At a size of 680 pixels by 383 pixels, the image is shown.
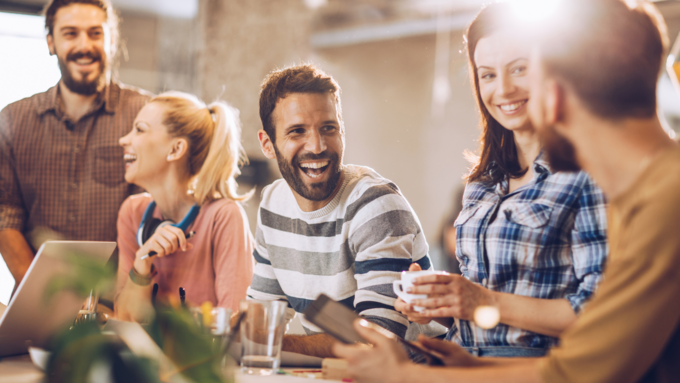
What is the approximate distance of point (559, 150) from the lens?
2.51ft

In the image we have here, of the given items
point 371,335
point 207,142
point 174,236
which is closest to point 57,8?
point 207,142

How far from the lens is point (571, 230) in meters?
1.16

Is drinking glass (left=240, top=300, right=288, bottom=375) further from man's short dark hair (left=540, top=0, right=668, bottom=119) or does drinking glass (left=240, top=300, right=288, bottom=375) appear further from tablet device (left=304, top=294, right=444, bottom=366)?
man's short dark hair (left=540, top=0, right=668, bottom=119)

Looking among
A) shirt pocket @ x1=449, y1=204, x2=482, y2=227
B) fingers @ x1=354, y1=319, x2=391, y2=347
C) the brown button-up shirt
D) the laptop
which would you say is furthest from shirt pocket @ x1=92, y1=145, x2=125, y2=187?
fingers @ x1=354, y1=319, x2=391, y2=347

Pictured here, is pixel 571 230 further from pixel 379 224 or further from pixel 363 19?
pixel 363 19

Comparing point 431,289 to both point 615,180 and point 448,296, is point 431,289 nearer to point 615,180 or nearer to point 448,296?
point 448,296

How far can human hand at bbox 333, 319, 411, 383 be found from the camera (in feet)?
2.59

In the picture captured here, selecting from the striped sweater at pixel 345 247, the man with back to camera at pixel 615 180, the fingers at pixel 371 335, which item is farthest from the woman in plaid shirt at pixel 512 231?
the man with back to camera at pixel 615 180

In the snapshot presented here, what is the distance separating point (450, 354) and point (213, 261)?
118cm

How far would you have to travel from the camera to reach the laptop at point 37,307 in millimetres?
1112

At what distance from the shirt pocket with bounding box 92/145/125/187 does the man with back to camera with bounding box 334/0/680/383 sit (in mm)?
1960

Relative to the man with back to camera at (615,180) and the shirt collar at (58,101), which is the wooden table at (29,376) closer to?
the man with back to camera at (615,180)

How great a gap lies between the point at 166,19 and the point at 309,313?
3.52 m

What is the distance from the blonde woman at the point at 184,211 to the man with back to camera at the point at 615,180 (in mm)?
1146
